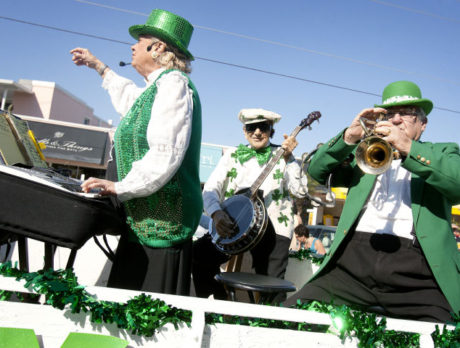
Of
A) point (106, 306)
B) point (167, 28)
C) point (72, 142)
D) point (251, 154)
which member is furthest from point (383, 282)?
point (72, 142)

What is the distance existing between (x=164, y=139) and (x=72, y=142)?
15.0 meters

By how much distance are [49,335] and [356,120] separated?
1.80 metres

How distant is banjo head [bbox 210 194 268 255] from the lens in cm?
319

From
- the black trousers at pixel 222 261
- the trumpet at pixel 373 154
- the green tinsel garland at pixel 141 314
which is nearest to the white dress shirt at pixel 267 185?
the black trousers at pixel 222 261

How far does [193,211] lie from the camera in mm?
1808

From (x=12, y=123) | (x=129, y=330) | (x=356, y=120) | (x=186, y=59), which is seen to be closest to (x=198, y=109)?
(x=186, y=59)

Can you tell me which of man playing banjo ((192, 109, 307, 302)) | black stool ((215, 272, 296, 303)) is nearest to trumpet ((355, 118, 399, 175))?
black stool ((215, 272, 296, 303))

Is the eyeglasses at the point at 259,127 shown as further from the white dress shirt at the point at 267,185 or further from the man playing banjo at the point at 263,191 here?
the white dress shirt at the point at 267,185

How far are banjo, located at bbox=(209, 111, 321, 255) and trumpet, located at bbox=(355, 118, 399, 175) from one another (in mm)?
1365

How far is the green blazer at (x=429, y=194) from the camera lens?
1935mm

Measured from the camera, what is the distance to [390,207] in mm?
2270

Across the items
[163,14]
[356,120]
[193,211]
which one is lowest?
[193,211]

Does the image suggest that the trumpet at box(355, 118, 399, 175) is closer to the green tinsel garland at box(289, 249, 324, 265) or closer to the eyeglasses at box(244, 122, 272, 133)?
the green tinsel garland at box(289, 249, 324, 265)

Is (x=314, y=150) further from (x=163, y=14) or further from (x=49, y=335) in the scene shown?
(x=49, y=335)
